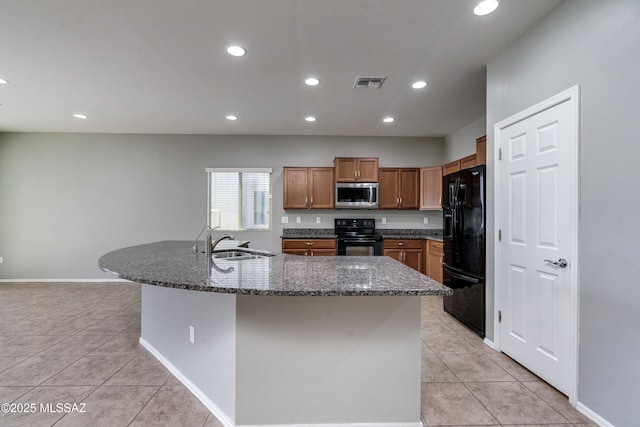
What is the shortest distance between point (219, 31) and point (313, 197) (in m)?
3.10

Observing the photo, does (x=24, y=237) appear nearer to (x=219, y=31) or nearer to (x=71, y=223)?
(x=71, y=223)

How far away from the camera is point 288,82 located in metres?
3.06

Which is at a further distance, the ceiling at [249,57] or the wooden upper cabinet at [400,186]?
the wooden upper cabinet at [400,186]

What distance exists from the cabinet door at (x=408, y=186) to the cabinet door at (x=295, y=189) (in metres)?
1.68

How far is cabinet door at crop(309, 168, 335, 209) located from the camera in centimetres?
501

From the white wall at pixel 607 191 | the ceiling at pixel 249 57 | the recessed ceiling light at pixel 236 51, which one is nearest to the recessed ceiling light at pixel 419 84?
the ceiling at pixel 249 57

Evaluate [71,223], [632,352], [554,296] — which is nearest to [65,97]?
[71,223]

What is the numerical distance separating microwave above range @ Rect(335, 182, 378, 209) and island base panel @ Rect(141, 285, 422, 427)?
3.44 meters

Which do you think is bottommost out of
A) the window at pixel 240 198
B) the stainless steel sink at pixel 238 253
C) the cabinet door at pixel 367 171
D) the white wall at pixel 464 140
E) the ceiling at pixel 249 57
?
the stainless steel sink at pixel 238 253

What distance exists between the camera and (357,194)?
496cm

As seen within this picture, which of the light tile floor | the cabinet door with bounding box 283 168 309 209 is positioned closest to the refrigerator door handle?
the light tile floor

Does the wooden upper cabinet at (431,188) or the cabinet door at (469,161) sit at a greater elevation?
the cabinet door at (469,161)

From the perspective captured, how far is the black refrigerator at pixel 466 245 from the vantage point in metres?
2.78

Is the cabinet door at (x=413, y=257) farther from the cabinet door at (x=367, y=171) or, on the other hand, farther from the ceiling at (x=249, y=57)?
the ceiling at (x=249, y=57)
